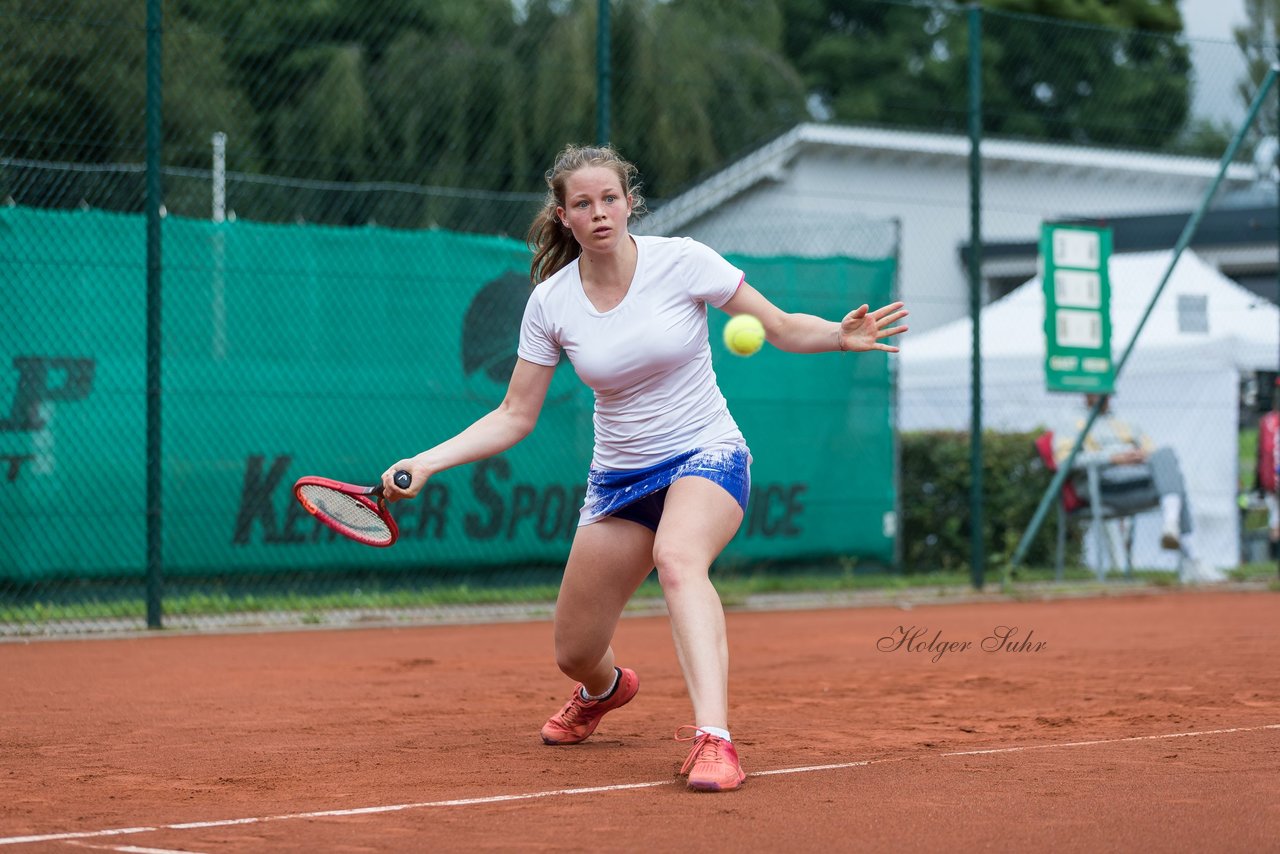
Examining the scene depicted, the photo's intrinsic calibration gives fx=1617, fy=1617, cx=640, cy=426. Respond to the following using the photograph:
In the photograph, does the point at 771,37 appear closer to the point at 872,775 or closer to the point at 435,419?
the point at 435,419

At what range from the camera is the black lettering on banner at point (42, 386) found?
28.3 ft

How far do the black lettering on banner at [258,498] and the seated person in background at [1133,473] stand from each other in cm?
591

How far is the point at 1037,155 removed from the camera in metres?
23.4

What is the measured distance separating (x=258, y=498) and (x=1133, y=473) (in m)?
6.60

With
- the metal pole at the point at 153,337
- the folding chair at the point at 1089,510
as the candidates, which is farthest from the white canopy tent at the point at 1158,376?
the metal pole at the point at 153,337

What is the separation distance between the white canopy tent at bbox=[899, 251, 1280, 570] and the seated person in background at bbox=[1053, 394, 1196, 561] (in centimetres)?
78

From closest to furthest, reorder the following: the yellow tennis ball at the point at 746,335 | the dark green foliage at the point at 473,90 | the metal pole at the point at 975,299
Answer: the yellow tennis ball at the point at 746,335
the dark green foliage at the point at 473,90
the metal pole at the point at 975,299

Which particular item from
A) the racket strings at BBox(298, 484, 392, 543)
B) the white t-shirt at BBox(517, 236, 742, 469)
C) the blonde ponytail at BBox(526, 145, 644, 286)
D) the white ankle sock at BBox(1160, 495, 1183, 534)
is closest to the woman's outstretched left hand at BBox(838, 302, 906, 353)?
the white t-shirt at BBox(517, 236, 742, 469)

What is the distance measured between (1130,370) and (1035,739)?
9505 millimetres

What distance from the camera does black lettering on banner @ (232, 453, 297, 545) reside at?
9344 mm

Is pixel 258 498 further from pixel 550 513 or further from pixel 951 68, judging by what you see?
pixel 951 68

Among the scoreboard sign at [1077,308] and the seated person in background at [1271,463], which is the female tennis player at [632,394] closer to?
the scoreboard sign at [1077,308]

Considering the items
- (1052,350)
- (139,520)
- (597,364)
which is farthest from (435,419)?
(597,364)

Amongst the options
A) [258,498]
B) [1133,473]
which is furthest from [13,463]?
[1133,473]
